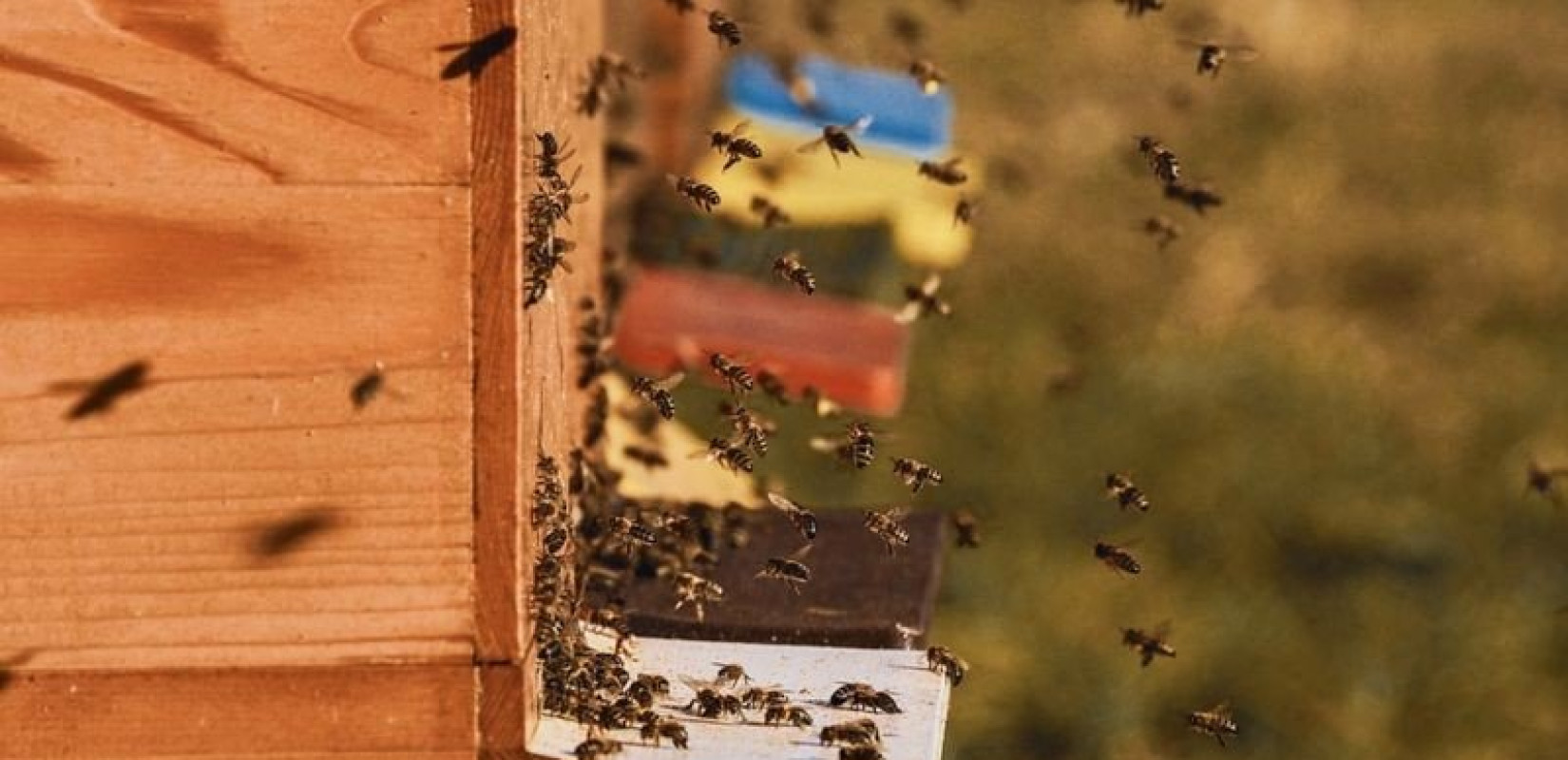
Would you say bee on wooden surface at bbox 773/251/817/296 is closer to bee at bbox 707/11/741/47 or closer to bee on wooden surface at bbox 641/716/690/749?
bee at bbox 707/11/741/47

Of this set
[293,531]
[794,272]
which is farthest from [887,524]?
[293,531]

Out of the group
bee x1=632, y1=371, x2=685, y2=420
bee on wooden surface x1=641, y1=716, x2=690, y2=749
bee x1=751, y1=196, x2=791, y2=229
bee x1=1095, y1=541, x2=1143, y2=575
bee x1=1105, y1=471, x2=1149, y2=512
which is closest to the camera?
bee on wooden surface x1=641, y1=716, x2=690, y2=749

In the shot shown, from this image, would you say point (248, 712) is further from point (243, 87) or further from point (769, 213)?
point (769, 213)

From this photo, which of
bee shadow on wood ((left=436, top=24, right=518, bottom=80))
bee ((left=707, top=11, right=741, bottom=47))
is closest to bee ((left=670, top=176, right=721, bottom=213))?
bee ((left=707, top=11, right=741, bottom=47))

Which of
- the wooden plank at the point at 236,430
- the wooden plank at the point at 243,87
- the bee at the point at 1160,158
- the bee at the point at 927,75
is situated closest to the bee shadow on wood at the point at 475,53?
the wooden plank at the point at 243,87

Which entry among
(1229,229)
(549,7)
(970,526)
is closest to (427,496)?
(549,7)

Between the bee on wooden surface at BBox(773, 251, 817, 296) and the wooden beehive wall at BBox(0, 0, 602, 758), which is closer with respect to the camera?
the wooden beehive wall at BBox(0, 0, 602, 758)

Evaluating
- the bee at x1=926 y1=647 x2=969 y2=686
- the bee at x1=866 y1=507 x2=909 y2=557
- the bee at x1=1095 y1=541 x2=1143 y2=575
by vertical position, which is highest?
the bee at x1=866 y1=507 x2=909 y2=557

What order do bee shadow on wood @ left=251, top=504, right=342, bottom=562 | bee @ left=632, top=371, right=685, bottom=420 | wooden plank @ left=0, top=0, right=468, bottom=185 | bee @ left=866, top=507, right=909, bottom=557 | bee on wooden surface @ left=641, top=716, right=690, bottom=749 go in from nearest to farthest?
wooden plank @ left=0, top=0, right=468, bottom=185, bee shadow on wood @ left=251, top=504, right=342, bottom=562, bee on wooden surface @ left=641, top=716, right=690, bottom=749, bee @ left=632, top=371, right=685, bottom=420, bee @ left=866, top=507, right=909, bottom=557
